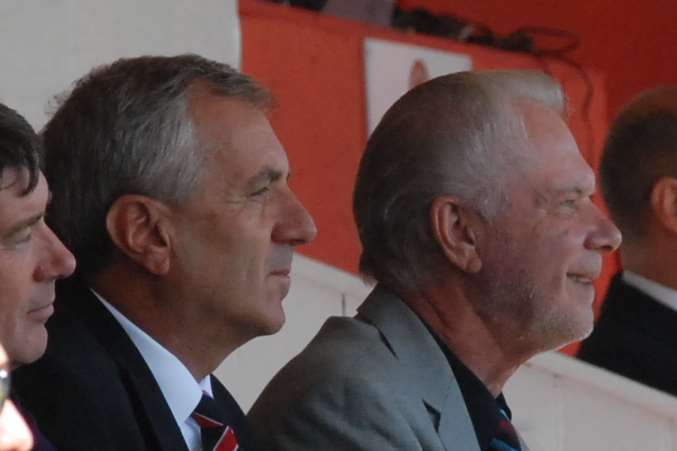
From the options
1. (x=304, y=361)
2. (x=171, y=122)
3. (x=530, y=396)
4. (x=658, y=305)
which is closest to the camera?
(x=171, y=122)

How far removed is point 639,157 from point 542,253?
0.86 m

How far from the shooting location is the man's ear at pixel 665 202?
3217mm

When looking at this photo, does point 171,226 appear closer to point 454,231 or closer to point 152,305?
point 152,305

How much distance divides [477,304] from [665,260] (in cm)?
87

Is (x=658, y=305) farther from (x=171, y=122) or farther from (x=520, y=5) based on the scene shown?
(x=520, y=5)

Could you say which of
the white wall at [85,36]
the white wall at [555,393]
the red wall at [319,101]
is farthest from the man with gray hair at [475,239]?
the red wall at [319,101]

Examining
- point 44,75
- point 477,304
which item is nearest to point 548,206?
point 477,304

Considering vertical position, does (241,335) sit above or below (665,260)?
above

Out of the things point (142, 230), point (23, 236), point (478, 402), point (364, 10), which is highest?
point (23, 236)


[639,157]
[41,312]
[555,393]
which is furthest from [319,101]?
[41,312]

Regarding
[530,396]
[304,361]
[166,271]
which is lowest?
[530,396]

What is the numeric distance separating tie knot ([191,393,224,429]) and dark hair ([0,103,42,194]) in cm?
45

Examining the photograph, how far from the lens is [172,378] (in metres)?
2.18

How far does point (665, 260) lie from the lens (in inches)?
126
